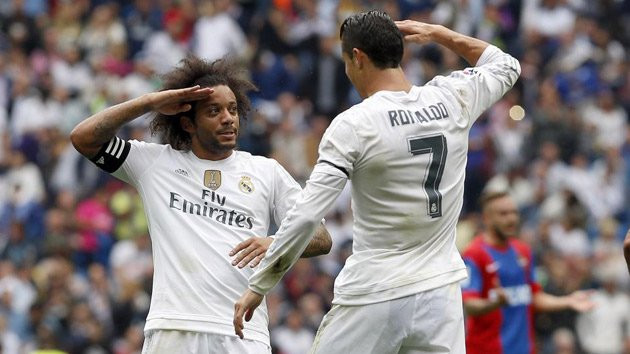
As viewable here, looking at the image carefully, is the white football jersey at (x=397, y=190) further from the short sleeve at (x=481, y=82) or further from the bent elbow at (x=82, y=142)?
the bent elbow at (x=82, y=142)

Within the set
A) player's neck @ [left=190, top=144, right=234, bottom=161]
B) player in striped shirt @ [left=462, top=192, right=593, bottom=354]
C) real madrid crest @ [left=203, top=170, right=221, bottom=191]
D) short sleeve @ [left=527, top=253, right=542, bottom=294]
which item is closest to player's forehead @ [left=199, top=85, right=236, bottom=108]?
player's neck @ [left=190, top=144, right=234, bottom=161]

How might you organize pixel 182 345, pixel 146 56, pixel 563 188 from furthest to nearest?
pixel 146 56 → pixel 563 188 → pixel 182 345

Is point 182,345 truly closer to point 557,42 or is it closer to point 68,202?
point 68,202

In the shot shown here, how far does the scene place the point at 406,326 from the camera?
23.6ft

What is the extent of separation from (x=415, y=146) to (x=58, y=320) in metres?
10.1

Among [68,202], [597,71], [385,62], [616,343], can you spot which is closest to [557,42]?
[597,71]

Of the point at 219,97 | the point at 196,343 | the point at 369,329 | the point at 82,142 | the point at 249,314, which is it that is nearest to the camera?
the point at 249,314

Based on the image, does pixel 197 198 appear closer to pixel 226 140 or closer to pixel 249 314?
pixel 226 140

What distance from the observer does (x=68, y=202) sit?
18562 millimetres

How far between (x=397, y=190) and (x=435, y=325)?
685 millimetres

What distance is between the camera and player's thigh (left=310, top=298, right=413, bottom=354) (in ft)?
23.5

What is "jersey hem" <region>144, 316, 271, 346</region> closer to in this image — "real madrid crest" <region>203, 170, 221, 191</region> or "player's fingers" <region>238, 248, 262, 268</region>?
"player's fingers" <region>238, 248, 262, 268</region>

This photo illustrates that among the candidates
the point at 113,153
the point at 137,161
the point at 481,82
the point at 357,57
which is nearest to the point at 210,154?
the point at 137,161

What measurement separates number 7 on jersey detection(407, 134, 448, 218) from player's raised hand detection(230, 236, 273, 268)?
35.5 inches
